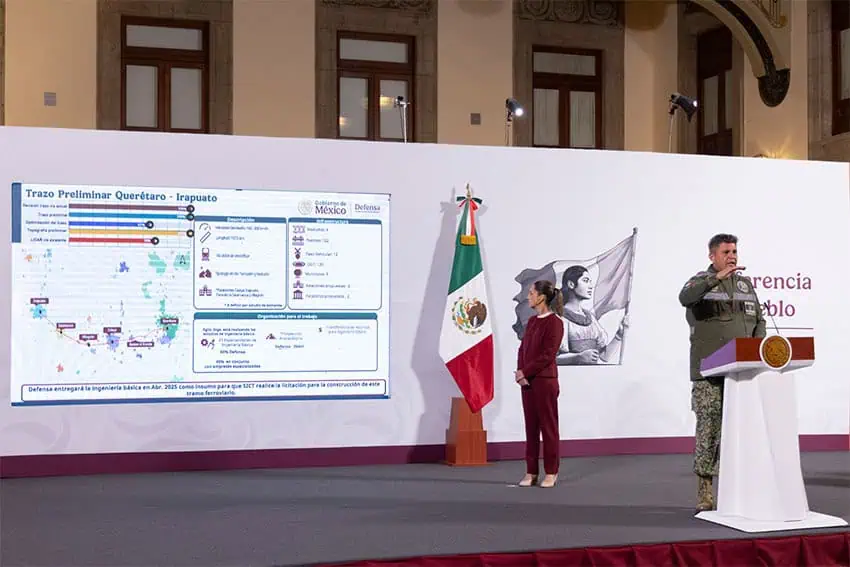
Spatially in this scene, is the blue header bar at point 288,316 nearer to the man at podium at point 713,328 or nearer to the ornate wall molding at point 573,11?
the man at podium at point 713,328

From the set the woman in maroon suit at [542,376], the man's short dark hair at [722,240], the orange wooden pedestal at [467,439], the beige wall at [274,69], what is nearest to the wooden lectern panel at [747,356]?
the man's short dark hair at [722,240]

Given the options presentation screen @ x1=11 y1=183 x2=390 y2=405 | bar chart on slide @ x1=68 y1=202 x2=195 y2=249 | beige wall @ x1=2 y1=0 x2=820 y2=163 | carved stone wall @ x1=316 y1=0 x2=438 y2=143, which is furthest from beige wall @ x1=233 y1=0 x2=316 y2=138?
bar chart on slide @ x1=68 y1=202 x2=195 y2=249

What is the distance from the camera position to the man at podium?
17.1 feet

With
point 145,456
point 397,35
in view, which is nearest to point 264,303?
point 145,456

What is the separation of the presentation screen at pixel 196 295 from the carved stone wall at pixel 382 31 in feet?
15.1

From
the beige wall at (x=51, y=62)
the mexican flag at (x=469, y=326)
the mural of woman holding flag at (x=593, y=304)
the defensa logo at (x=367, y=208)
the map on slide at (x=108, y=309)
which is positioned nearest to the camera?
the map on slide at (x=108, y=309)

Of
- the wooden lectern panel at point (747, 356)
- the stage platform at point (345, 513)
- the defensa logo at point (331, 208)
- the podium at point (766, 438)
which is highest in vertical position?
the defensa logo at point (331, 208)

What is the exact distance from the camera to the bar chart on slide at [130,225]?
706 cm

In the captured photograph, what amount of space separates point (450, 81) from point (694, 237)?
191 inches

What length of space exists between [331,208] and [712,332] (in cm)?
318

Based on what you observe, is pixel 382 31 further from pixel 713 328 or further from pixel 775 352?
pixel 775 352

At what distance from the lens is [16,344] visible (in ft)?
22.9

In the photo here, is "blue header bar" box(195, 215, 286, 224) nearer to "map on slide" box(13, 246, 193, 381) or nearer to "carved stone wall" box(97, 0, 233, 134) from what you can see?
"map on slide" box(13, 246, 193, 381)

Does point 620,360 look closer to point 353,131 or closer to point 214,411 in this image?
point 214,411
